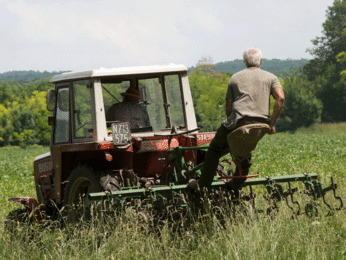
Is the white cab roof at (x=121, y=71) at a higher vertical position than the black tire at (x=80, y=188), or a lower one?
higher

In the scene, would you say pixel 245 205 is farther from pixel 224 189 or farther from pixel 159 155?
pixel 159 155

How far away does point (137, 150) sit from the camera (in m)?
6.14

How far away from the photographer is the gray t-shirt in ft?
16.7

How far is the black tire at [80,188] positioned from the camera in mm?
5934

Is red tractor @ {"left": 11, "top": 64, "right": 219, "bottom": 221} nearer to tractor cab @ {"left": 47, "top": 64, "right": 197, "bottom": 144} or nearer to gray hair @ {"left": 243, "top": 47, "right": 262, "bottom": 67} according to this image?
tractor cab @ {"left": 47, "top": 64, "right": 197, "bottom": 144}

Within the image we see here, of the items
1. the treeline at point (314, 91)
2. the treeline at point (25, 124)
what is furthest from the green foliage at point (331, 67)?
the treeline at point (25, 124)

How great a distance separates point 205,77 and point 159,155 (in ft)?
268

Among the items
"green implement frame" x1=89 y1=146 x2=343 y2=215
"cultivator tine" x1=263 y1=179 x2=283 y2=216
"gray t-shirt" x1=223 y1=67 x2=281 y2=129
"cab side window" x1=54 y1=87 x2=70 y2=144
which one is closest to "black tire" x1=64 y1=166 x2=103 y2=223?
"green implement frame" x1=89 y1=146 x2=343 y2=215

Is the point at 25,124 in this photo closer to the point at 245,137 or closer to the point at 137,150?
the point at 137,150

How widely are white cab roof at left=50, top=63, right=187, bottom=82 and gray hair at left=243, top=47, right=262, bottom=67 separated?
4.87ft

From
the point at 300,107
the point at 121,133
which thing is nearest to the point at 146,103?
the point at 121,133

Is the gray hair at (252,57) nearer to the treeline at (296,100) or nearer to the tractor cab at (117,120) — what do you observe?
the tractor cab at (117,120)

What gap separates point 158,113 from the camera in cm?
712

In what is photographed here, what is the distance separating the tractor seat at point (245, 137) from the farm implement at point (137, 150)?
0.03 feet
